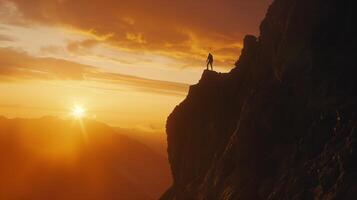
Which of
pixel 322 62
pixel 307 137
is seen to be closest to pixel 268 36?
pixel 322 62

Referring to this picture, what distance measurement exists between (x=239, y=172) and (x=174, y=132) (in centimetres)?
4262

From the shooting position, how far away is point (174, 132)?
96875mm

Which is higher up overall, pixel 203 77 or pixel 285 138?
pixel 203 77

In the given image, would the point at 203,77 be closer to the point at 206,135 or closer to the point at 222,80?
the point at 222,80

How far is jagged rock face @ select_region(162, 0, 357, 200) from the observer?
41188 mm

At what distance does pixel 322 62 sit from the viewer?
4894 cm

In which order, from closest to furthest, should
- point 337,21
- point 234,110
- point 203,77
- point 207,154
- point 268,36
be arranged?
point 337,21 → point 268,36 → point 234,110 → point 207,154 → point 203,77

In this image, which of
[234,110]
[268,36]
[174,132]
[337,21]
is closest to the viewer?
[337,21]

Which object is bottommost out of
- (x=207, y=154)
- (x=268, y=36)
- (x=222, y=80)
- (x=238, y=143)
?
(x=207, y=154)

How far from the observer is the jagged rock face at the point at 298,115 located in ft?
135

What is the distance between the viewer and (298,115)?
49625 mm

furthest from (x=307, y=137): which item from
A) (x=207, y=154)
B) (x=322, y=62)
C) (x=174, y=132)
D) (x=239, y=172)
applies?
(x=174, y=132)

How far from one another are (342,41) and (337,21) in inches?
87.8

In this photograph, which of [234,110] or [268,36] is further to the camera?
[234,110]
